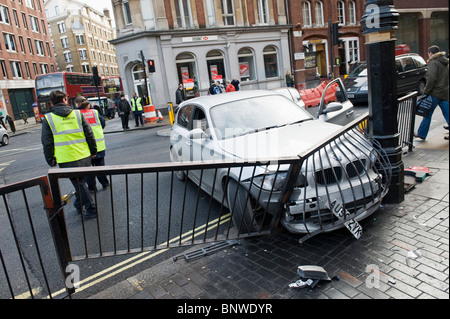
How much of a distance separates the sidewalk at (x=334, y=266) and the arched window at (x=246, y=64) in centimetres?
2556

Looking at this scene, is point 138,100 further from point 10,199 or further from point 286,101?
point 286,101

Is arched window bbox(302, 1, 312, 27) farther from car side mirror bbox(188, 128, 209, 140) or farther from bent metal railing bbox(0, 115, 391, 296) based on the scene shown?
bent metal railing bbox(0, 115, 391, 296)

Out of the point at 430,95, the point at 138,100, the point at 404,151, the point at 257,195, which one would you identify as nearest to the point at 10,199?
the point at 257,195

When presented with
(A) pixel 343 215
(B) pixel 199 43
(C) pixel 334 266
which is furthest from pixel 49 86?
(C) pixel 334 266

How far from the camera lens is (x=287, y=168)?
3412 millimetres

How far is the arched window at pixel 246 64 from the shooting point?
92.2 feet

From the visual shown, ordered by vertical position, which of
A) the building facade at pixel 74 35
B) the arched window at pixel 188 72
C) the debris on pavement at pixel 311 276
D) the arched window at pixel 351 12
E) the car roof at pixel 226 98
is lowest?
the debris on pavement at pixel 311 276

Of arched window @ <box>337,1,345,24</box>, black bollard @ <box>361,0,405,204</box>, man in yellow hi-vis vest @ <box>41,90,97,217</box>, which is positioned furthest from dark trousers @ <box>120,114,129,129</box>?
arched window @ <box>337,1,345,24</box>

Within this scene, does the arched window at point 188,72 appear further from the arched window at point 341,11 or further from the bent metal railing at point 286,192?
the bent metal railing at point 286,192

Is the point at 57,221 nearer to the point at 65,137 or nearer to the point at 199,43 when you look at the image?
the point at 65,137

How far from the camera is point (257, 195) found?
11.6 ft

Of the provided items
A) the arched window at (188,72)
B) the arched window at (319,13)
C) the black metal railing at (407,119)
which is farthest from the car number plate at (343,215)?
the arched window at (319,13)

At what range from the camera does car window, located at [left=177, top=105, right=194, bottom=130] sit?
19.3 ft

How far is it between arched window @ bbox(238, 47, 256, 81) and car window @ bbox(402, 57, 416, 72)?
1577 centimetres
